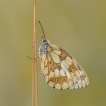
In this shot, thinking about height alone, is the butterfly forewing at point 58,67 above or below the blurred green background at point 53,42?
below

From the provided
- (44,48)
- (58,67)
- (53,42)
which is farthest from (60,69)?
(53,42)

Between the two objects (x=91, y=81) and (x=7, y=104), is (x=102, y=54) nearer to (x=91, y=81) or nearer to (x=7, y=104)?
(x=91, y=81)

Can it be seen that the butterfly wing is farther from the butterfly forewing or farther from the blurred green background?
the blurred green background

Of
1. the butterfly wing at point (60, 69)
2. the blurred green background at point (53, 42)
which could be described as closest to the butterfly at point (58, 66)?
the butterfly wing at point (60, 69)

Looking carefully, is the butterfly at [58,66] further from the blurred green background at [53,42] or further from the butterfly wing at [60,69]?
the blurred green background at [53,42]

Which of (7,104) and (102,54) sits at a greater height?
(102,54)

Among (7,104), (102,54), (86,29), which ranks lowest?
(7,104)

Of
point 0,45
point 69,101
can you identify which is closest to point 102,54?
point 69,101

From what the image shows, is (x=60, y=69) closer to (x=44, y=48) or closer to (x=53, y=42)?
(x=44, y=48)
